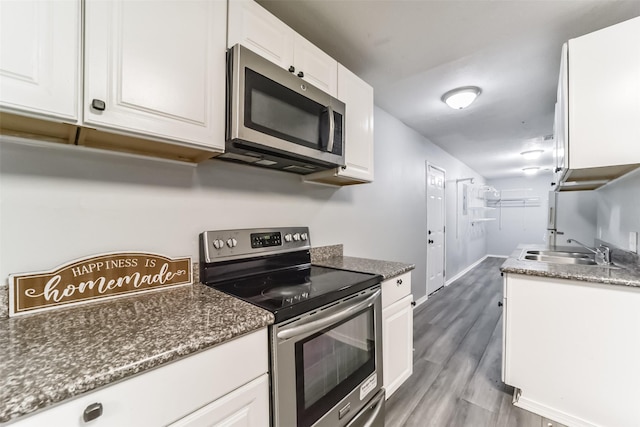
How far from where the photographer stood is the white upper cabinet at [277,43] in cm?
114

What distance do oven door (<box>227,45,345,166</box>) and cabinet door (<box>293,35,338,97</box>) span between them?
0.11m

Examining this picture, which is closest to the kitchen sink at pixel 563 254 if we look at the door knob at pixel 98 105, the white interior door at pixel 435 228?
the white interior door at pixel 435 228

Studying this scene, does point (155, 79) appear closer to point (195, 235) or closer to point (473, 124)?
point (195, 235)

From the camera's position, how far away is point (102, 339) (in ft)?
2.34

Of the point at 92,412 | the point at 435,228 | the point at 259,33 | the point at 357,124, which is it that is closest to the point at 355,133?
the point at 357,124

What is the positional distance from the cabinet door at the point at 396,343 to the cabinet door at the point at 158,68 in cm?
140

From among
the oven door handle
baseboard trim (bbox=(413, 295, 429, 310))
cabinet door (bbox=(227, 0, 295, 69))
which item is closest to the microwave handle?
cabinet door (bbox=(227, 0, 295, 69))

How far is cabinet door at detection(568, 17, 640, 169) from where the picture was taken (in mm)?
1318

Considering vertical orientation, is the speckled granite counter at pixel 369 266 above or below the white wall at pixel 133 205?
below

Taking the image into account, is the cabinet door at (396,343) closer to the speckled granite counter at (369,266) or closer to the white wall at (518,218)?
the speckled granite counter at (369,266)

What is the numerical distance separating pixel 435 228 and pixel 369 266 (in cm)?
284

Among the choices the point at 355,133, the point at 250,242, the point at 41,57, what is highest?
the point at 355,133

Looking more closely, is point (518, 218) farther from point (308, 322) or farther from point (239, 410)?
point (239, 410)

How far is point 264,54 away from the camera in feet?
4.06
